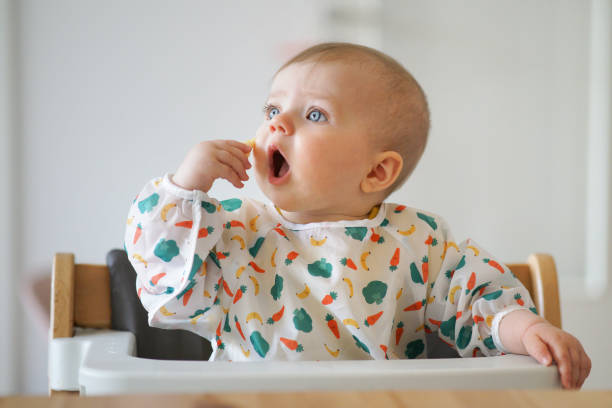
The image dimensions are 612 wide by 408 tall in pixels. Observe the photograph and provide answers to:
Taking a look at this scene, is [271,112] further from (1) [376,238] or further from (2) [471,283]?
(2) [471,283]

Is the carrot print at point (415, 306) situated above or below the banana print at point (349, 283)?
below

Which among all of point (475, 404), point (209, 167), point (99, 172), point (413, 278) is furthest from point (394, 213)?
point (99, 172)

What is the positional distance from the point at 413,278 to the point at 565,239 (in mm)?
1517

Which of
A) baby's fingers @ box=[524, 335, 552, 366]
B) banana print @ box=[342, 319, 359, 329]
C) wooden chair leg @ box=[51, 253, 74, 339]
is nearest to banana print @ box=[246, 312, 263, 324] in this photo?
banana print @ box=[342, 319, 359, 329]

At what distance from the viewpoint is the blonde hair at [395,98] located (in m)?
0.82

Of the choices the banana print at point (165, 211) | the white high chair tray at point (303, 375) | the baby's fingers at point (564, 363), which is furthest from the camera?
the banana print at point (165, 211)

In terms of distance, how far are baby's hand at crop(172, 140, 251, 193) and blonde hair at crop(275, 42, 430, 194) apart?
17 centimetres

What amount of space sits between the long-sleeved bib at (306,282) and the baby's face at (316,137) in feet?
0.20

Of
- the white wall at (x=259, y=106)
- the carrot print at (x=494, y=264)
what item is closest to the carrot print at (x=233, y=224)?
the carrot print at (x=494, y=264)

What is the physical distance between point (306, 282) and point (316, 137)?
185 mm

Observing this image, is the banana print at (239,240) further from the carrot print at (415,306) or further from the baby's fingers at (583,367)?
the baby's fingers at (583,367)

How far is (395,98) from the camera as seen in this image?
82cm

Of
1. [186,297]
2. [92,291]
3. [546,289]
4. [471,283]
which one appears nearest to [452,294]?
[471,283]

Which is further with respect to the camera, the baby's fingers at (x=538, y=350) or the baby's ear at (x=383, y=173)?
the baby's ear at (x=383, y=173)
